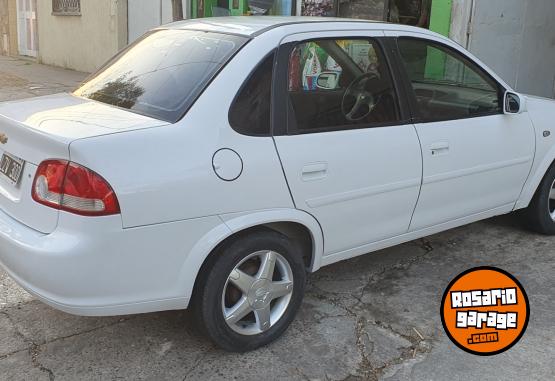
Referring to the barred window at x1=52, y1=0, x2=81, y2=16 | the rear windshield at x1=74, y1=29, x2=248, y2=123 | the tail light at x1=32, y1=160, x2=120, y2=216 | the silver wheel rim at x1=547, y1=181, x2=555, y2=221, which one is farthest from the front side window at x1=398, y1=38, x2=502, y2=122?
the barred window at x1=52, y1=0, x2=81, y2=16

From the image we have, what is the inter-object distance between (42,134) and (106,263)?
2.19 feet

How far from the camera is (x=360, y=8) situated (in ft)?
30.1

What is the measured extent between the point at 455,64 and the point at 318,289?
5.75 ft

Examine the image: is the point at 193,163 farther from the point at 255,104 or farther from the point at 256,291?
the point at 256,291

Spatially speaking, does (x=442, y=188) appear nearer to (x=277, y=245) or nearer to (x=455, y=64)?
(x=455, y=64)

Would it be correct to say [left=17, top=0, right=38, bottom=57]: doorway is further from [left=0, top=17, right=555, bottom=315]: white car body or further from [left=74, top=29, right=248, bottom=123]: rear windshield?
[left=0, top=17, right=555, bottom=315]: white car body

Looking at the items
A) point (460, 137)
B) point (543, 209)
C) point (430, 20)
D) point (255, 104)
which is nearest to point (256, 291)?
point (255, 104)

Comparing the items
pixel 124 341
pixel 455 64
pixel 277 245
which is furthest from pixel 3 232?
pixel 455 64

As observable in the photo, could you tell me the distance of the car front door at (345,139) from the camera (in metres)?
3.14

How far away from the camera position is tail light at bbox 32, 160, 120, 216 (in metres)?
2.55

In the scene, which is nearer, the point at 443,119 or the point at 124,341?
the point at 124,341

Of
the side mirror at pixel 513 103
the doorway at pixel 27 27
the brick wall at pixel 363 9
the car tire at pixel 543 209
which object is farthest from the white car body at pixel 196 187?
the doorway at pixel 27 27

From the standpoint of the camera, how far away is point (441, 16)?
7840mm

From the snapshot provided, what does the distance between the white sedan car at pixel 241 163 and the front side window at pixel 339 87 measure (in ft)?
0.03
